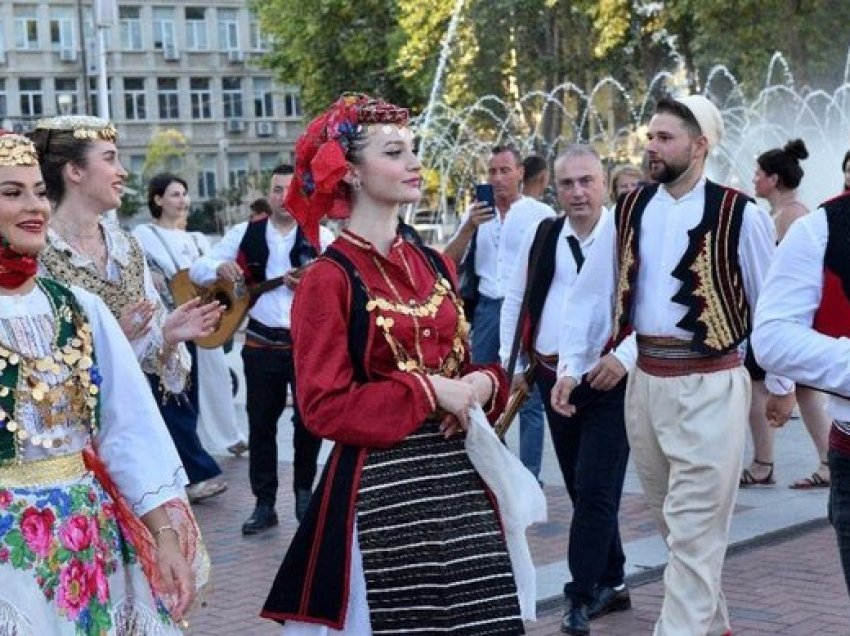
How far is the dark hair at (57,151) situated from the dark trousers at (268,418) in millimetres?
2951

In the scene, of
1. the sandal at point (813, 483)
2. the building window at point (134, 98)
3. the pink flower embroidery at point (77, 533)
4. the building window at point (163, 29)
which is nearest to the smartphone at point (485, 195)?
the sandal at point (813, 483)

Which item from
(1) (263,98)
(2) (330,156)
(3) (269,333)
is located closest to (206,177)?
(1) (263,98)

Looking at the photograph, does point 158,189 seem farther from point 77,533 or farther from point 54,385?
point 77,533

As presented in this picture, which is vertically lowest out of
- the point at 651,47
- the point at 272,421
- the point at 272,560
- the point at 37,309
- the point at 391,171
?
the point at 272,560

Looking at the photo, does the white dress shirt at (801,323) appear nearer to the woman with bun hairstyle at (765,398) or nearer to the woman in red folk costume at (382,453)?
the woman in red folk costume at (382,453)

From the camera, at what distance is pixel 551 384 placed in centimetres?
700

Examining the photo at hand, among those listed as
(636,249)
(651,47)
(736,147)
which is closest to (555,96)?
(651,47)

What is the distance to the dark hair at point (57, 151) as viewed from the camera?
5492 millimetres

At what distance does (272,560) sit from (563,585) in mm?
1718

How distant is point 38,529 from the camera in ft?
11.5

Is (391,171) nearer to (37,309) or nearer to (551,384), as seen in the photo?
(37,309)

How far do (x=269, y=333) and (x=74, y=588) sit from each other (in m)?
5.07

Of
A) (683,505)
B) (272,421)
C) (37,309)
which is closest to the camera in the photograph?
(37,309)

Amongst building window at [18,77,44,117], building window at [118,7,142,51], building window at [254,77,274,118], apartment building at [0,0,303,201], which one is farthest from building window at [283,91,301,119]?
building window at [18,77,44,117]
